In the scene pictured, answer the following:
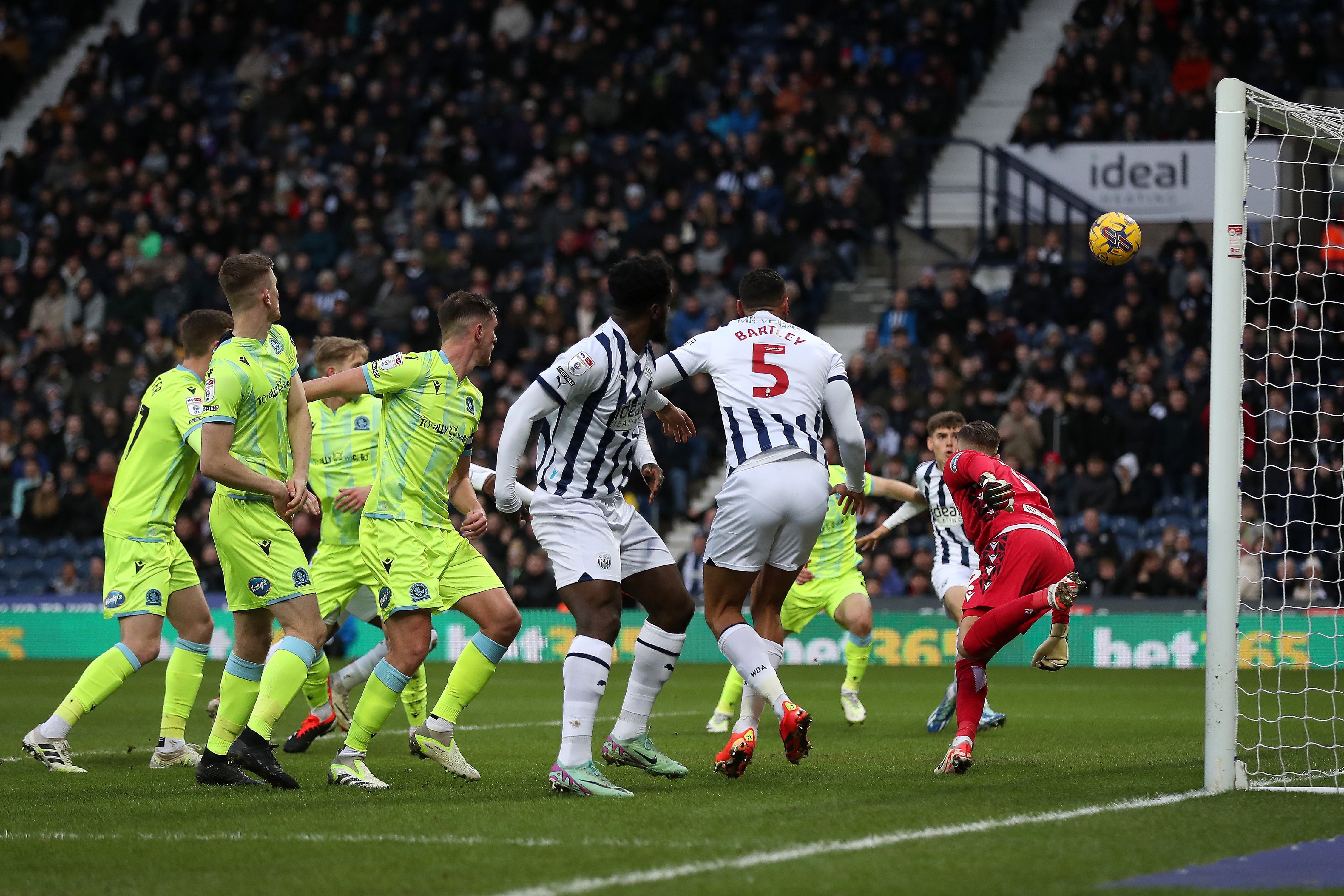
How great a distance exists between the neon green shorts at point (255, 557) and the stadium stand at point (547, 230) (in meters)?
11.9

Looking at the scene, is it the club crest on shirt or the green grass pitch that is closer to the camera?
the green grass pitch

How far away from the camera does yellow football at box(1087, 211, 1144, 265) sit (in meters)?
10.3

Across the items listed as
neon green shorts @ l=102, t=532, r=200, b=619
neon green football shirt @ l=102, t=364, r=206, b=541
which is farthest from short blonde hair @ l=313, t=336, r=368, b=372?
neon green shorts @ l=102, t=532, r=200, b=619

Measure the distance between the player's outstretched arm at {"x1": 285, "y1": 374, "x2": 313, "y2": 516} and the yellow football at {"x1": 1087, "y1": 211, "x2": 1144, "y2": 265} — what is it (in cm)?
522

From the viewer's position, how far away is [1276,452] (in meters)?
16.9

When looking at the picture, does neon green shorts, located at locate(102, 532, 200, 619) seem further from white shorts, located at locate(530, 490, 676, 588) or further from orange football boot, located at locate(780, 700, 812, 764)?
orange football boot, located at locate(780, 700, 812, 764)

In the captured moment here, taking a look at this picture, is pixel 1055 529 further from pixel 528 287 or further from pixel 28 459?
pixel 28 459

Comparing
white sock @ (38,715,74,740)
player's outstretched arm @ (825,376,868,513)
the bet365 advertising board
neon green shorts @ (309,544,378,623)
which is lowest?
the bet365 advertising board

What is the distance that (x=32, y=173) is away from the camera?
27938mm

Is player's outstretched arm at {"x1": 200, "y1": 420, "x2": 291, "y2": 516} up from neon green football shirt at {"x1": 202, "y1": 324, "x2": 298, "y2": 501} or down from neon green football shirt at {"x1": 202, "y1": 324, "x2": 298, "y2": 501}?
down

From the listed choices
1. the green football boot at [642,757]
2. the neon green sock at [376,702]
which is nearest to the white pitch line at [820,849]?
the green football boot at [642,757]

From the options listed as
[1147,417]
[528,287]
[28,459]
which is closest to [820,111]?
[528,287]

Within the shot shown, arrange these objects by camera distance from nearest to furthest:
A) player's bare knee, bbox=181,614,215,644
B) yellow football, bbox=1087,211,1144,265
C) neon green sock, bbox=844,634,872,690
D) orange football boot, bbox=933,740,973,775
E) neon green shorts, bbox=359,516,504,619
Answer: neon green shorts, bbox=359,516,504,619
orange football boot, bbox=933,740,973,775
player's bare knee, bbox=181,614,215,644
yellow football, bbox=1087,211,1144,265
neon green sock, bbox=844,634,872,690

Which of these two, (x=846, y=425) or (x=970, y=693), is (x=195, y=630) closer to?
(x=846, y=425)
